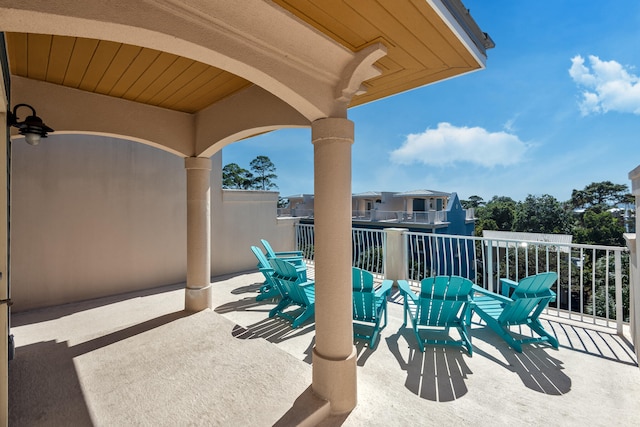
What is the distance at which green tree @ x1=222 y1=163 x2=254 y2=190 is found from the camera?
25550 millimetres

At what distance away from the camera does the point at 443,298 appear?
10.5 ft

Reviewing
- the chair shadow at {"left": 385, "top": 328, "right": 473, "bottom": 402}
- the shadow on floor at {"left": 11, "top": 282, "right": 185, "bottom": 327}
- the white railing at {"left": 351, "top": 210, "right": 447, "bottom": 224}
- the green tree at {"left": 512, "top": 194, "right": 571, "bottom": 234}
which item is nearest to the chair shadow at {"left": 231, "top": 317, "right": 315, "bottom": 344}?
the chair shadow at {"left": 385, "top": 328, "right": 473, "bottom": 402}

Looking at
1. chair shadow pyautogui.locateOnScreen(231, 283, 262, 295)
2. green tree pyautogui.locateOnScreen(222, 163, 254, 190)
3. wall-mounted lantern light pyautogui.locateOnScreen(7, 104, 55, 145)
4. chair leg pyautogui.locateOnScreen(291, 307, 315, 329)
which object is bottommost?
chair shadow pyautogui.locateOnScreen(231, 283, 262, 295)

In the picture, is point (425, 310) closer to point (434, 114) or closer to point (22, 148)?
point (22, 148)

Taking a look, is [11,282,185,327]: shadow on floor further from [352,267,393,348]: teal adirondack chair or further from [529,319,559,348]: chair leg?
[529,319,559,348]: chair leg

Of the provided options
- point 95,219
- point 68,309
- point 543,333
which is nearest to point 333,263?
point 543,333

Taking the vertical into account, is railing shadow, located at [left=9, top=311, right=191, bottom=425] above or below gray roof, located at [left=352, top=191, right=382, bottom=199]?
below

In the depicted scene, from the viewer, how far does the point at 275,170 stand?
2916 centimetres

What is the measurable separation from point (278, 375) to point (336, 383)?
2.14 feet

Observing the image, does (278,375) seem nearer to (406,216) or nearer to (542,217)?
(406,216)

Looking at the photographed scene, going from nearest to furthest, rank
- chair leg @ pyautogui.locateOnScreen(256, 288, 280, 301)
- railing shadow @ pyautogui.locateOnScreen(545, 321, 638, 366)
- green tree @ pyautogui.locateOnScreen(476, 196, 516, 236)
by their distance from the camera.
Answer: railing shadow @ pyautogui.locateOnScreen(545, 321, 638, 366), chair leg @ pyautogui.locateOnScreen(256, 288, 280, 301), green tree @ pyautogui.locateOnScreen(476, 196, 516, 236)

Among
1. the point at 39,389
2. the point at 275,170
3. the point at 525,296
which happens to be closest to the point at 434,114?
the point at 275,170

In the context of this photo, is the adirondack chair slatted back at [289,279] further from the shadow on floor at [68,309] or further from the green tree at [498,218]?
the green tree at [498,218]

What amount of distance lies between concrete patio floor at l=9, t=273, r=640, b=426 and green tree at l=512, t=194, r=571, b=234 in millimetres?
28314
